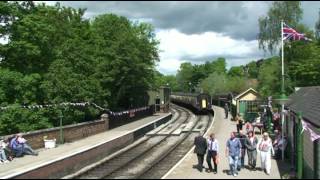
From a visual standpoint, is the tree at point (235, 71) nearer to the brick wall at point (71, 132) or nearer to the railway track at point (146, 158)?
the brick wall at point (71, 132)

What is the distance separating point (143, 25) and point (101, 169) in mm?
55397

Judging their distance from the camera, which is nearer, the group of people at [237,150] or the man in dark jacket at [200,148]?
the group of people at [237,150]

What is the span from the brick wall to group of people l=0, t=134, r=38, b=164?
1267mm

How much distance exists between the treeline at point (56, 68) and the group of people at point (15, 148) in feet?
22.4

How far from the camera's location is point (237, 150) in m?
20.6

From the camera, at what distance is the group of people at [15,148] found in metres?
26.5

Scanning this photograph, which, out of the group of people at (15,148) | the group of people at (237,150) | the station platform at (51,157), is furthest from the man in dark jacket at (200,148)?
the group of people at (15,148)

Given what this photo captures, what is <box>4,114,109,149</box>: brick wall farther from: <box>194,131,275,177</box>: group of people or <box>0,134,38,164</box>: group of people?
<box>194,131,275,177</box>: group of people

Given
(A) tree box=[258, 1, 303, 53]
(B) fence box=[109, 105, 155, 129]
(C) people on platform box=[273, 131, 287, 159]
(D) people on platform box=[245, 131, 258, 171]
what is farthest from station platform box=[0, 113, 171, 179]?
(A) tree box=[258, 1, 303, 53]

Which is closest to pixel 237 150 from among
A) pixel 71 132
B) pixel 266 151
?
pixel 266 151

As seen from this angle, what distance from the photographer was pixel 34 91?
126ft

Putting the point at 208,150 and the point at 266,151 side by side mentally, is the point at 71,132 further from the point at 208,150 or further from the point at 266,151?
the point at 266,151

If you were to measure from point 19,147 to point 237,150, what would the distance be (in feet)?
39.0

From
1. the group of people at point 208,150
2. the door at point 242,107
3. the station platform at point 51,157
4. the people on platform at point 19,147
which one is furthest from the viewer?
the door at point 242,107
